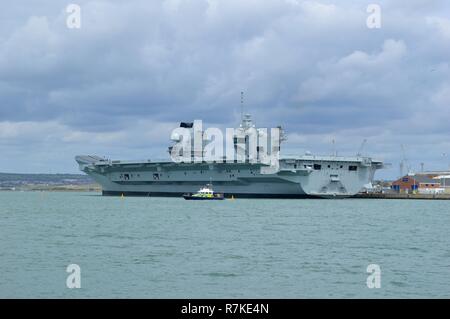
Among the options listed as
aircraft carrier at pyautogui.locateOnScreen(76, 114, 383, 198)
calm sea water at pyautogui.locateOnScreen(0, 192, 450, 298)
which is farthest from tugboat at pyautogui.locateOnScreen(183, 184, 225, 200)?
calm sea water at pyautogui.locateOnScreen(0, 192, 450, 298)

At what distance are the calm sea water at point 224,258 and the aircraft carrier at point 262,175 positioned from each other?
23.9 metres

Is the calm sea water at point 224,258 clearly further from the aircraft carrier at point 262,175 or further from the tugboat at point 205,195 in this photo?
the tugboat at point 205,195

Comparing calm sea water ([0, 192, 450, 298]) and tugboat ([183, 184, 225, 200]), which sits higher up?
tugboat ([183, 184, 225, 200])

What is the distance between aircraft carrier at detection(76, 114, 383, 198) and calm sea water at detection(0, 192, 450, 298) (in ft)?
78.6

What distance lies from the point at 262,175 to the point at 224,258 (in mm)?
41527

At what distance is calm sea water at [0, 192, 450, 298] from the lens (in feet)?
63.4

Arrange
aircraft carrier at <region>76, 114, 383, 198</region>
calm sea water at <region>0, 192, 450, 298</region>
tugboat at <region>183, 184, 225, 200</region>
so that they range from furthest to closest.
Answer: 1. tugboat at <region>183, 184, 225, 200</region>
2. aircraft carrier at <region>76, 114, 383, 198</region>
3. calm sea water at <region>0, 192, 450, 298</region>

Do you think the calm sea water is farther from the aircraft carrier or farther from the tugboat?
the tugboat

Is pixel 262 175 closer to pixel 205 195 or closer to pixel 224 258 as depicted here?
pixel 205 195

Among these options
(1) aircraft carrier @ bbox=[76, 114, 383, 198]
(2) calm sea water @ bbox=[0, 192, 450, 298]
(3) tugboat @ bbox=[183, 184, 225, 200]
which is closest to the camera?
(2) calm sea water @ bbox=[0, 192, 450, 298]

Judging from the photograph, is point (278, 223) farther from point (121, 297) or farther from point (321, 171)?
point (321, 171)

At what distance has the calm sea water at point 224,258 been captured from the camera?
761 inches

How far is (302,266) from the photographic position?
23141 millimetres
